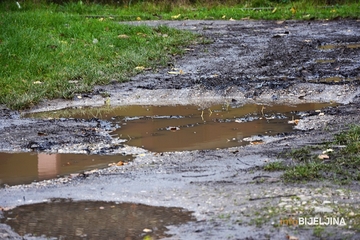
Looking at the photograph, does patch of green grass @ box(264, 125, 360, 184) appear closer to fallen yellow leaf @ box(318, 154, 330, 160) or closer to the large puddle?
fallen yellow leaf @ box(318, 154, 330, 160)

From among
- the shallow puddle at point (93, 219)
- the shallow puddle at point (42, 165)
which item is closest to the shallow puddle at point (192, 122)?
the shallow puddle at point (42, 165)

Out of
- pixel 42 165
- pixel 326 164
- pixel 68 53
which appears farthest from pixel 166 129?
pixel 68 53

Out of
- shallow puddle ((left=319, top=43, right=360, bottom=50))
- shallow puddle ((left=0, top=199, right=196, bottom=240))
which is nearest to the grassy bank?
shallow puddle ((left=319, top=43, right=360, bottom=50))

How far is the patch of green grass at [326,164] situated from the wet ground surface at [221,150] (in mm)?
133

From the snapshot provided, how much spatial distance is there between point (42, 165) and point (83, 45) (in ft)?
20.7

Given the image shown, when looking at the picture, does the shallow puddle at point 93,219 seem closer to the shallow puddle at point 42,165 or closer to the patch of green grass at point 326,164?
the shallow puddle at point 42,165

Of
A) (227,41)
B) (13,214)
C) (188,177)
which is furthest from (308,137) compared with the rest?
(227,41)

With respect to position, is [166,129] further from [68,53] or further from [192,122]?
[68,53]

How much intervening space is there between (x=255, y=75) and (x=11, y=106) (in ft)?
11.5

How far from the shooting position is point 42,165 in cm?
586

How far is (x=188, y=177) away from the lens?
207 inches

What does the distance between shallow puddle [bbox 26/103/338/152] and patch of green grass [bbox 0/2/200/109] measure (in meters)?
1.11

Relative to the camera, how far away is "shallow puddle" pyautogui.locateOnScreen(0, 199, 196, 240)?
4234mm

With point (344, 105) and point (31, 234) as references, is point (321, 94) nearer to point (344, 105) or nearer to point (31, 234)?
point (344, 105)
